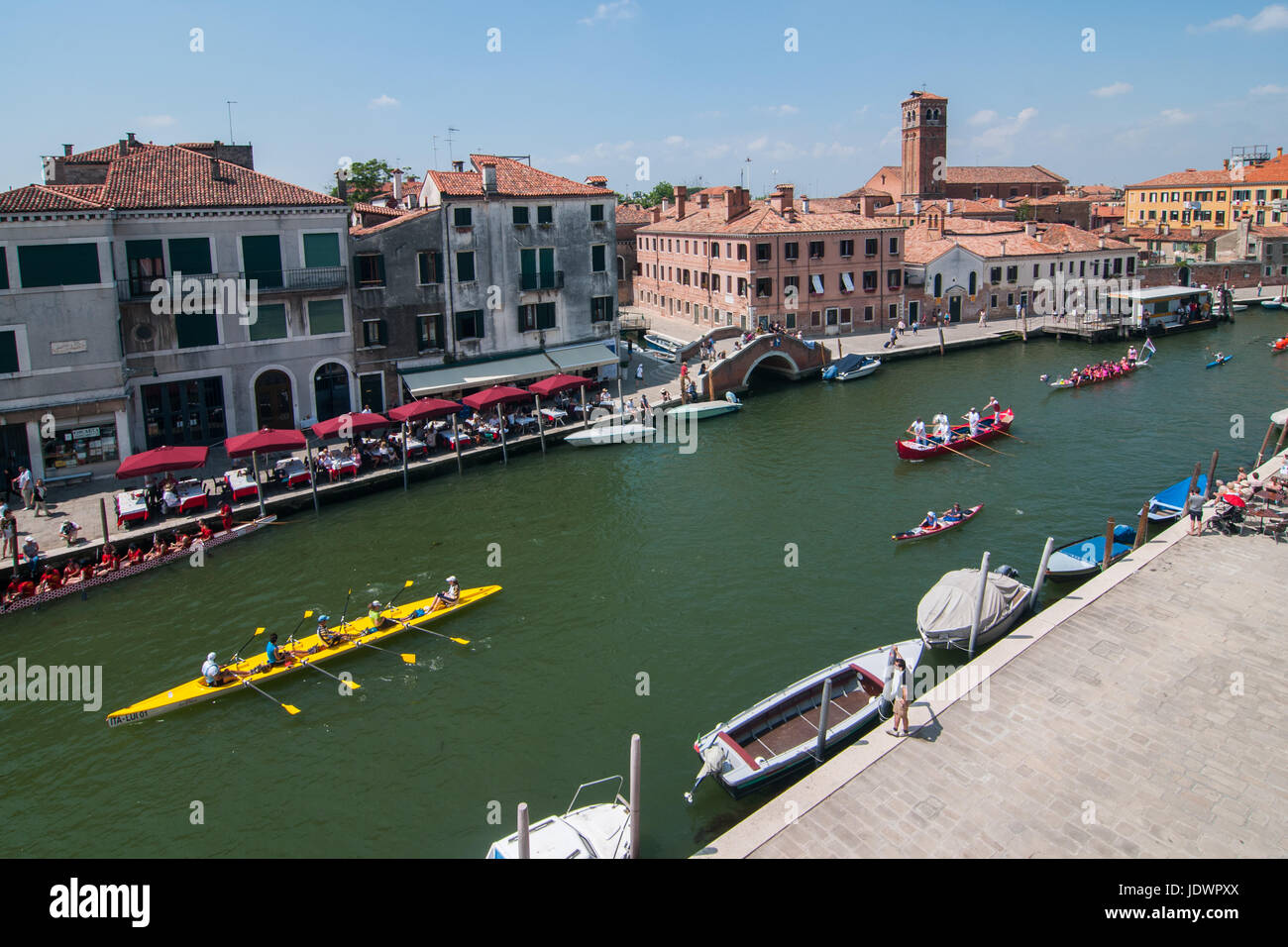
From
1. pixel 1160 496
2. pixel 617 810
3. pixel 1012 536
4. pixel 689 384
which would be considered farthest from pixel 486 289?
pixel 617 810

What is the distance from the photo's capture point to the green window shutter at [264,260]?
36.4 meters

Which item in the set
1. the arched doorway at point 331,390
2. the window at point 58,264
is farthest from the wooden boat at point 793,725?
the window at point 58,264

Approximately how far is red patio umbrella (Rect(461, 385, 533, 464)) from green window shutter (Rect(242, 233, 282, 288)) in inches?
354

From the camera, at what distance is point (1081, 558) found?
25.3m

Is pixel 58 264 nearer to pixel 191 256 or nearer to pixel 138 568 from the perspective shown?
pixel 191 256

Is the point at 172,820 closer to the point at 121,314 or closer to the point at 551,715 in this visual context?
the point at 551,715

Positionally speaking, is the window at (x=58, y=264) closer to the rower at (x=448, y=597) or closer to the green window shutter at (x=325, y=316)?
the green window shutter at (x=325, y=316)

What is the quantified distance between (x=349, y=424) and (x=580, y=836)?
24101 millimetres

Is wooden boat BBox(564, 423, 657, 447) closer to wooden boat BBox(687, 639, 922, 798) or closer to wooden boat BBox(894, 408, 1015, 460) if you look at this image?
wooden boat BBox(894, 408, 1015, 460)

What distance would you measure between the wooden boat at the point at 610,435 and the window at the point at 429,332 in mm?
7887

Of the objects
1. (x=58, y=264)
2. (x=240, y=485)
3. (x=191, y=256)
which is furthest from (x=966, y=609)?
(x=58, y=264)

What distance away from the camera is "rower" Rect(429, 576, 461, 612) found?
24.2 m

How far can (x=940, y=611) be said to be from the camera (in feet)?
70.9

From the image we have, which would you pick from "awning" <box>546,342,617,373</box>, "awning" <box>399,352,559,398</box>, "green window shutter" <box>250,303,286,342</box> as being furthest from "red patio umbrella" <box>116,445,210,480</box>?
"awning" <box>546,342,617,373</box>
